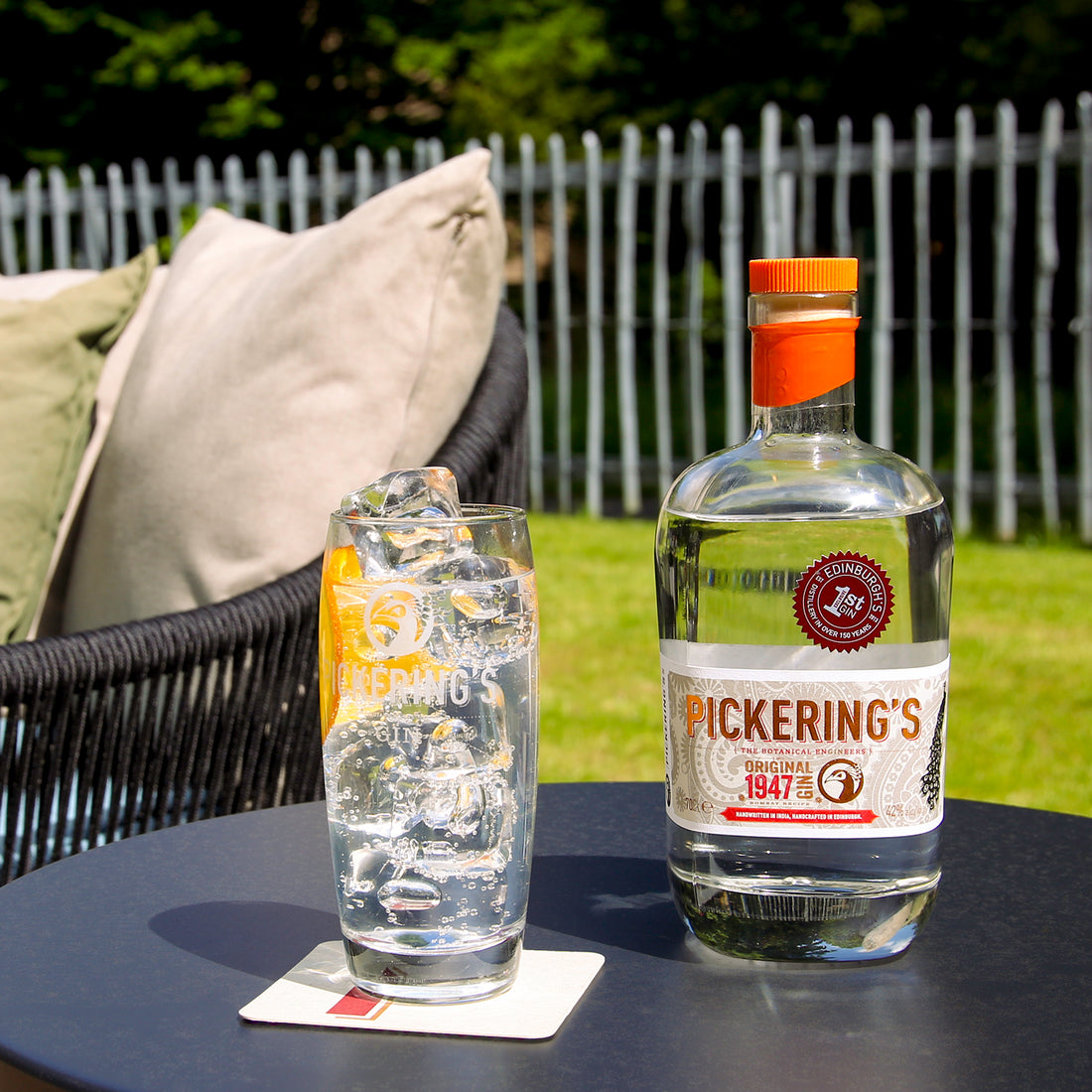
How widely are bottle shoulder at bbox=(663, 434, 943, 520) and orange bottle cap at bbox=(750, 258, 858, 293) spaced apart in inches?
4.4

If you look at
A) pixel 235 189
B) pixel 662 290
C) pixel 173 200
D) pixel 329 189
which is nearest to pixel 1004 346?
pixel 662 290

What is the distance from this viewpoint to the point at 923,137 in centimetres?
611

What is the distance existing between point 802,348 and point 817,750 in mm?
246

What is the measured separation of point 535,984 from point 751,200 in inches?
645

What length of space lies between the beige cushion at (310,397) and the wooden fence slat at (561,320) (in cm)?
495

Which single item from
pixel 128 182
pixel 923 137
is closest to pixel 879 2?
pixel 128 182

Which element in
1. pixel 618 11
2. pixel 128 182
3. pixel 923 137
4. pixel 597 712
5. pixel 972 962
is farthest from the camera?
pixel 618 11

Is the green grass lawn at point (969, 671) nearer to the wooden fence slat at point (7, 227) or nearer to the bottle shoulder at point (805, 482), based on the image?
the bottle shoulder at point (805, 482)

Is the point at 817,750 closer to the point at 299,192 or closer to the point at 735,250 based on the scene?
the point at 735,250

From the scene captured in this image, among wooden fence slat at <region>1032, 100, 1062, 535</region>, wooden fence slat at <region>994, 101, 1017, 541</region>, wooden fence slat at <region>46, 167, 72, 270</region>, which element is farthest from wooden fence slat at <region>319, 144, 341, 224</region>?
wooden fence slat at <region>1032, 100, 1062, 535</region>

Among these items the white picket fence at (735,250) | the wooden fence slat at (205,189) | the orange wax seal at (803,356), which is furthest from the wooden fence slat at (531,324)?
the orange wax seal at (803,356)

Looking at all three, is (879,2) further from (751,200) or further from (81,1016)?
(81,1016)

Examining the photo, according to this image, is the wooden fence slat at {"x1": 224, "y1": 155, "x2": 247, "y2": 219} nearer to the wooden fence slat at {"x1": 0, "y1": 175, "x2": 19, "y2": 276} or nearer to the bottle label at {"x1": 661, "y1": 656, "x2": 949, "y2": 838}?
the wooden fence slat at {"x1": 0, "y1": 175, "x2": 19, "y2": 276}

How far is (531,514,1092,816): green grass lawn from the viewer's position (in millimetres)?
3207
